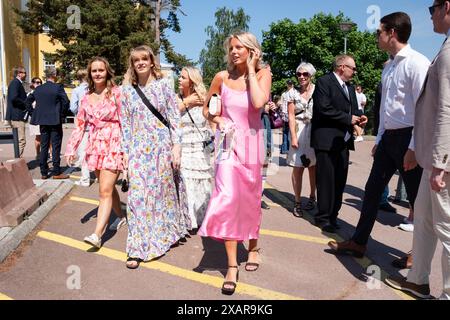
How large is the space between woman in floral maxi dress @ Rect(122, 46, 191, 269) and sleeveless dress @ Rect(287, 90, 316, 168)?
2.20 meters

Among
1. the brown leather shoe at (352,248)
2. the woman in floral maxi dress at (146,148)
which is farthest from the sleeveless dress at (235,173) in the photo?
the brown leather shoe at (352,248)

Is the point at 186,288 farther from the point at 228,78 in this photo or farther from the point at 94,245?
the point at 228,78

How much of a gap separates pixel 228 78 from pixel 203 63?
2306 inches

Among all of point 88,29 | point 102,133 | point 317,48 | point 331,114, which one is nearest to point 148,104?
point 102,133

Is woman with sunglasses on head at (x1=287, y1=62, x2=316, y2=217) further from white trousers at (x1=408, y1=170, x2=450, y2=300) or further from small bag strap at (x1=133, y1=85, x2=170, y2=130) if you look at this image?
white trousers at (x1=408, y1=170, x2=450, y2=300)

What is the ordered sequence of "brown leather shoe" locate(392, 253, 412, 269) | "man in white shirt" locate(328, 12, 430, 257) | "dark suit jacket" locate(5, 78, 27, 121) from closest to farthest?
1. "man in white shirt" locate(328, 12, 430, 257)
2. "brown leather shoe" locate(392, 253, 412, 269)
3. "dark suit jacket" locate(5, 78, 27, 121)

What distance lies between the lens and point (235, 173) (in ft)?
11.5

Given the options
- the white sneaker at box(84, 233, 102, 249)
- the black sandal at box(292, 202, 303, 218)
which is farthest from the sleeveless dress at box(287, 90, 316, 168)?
the white sneaker at box(84, 233, 102, 249)

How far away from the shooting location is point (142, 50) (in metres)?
4.02

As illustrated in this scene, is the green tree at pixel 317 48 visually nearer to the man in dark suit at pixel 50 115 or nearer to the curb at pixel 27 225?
the man in dark suit at pixel 50 115

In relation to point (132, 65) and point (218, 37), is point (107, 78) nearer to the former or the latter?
point (132, 65)

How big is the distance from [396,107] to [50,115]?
616cm

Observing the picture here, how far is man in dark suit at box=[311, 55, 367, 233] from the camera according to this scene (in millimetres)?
4848
